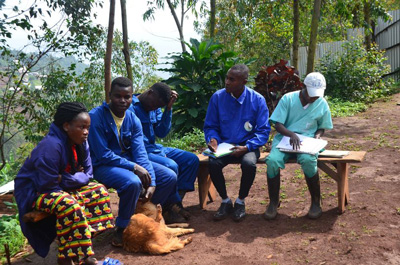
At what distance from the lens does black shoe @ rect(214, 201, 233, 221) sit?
457 cm

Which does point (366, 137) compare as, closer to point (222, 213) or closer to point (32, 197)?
point (222, 213)

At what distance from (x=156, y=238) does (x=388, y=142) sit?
507 centimetres

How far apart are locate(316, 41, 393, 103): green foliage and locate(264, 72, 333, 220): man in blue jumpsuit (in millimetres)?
8088

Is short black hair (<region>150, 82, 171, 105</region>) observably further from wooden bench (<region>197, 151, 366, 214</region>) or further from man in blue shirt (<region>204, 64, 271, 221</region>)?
wooden bench (<region>197, 151, 366, 214</region>)

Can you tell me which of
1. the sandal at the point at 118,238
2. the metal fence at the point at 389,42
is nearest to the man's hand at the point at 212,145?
the sandal at the point at 118,238

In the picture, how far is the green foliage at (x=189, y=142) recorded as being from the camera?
7652 mm

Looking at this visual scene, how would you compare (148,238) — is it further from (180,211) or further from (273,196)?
(273,196)

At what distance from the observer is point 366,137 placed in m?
7.84

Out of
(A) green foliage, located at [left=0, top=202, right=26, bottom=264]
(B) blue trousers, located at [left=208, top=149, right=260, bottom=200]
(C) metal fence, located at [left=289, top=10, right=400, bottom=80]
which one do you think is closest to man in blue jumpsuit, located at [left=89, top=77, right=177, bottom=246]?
(B) blue trousers, located at [left=208, top=149, right=260, bottom=200]

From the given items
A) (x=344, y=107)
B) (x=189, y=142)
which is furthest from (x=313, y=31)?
(x=189, y=142)

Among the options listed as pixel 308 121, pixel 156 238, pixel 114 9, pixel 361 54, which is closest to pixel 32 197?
pixel 156 238

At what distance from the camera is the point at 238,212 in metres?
4.55

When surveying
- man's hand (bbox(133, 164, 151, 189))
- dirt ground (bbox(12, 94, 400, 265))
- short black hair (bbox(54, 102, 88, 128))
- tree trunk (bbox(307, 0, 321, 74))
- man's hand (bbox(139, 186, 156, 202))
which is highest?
tree trunk (bbox(307, 0, 321, 74))

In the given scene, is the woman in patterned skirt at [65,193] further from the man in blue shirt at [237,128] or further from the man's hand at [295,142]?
the man's hand at [295,142]
